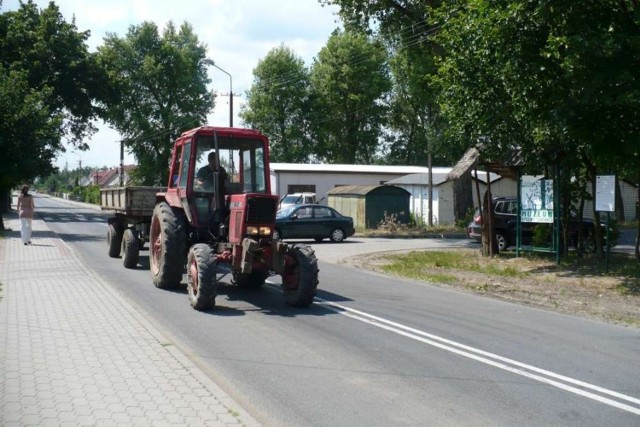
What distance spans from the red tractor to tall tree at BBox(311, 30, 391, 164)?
59035mm

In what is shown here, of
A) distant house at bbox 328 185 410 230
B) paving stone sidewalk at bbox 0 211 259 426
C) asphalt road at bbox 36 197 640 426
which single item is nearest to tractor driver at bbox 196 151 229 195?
asphalt road at bbox 36 197 640 426

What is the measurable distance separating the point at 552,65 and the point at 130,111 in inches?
2101

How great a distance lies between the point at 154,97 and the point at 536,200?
166 feet

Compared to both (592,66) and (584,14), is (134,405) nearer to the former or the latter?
(592,66)

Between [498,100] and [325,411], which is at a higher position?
[498,100]

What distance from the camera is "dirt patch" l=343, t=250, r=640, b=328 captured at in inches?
488

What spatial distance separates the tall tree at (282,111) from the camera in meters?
75.1

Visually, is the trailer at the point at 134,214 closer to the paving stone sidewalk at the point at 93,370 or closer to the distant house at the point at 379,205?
the paving stone sidewalk at the point at 93,370

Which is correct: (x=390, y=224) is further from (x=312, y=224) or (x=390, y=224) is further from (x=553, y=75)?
(x=553, y=75)

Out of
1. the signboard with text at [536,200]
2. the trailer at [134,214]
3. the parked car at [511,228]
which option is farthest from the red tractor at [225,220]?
the parked car at [511,228]

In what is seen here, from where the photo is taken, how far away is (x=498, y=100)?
17500mm

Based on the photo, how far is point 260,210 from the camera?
37.0 feet

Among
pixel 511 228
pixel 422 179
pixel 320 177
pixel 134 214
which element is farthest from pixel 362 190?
pixel 134 214

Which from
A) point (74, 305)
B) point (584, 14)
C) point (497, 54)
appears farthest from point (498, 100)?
point (74, 305)
